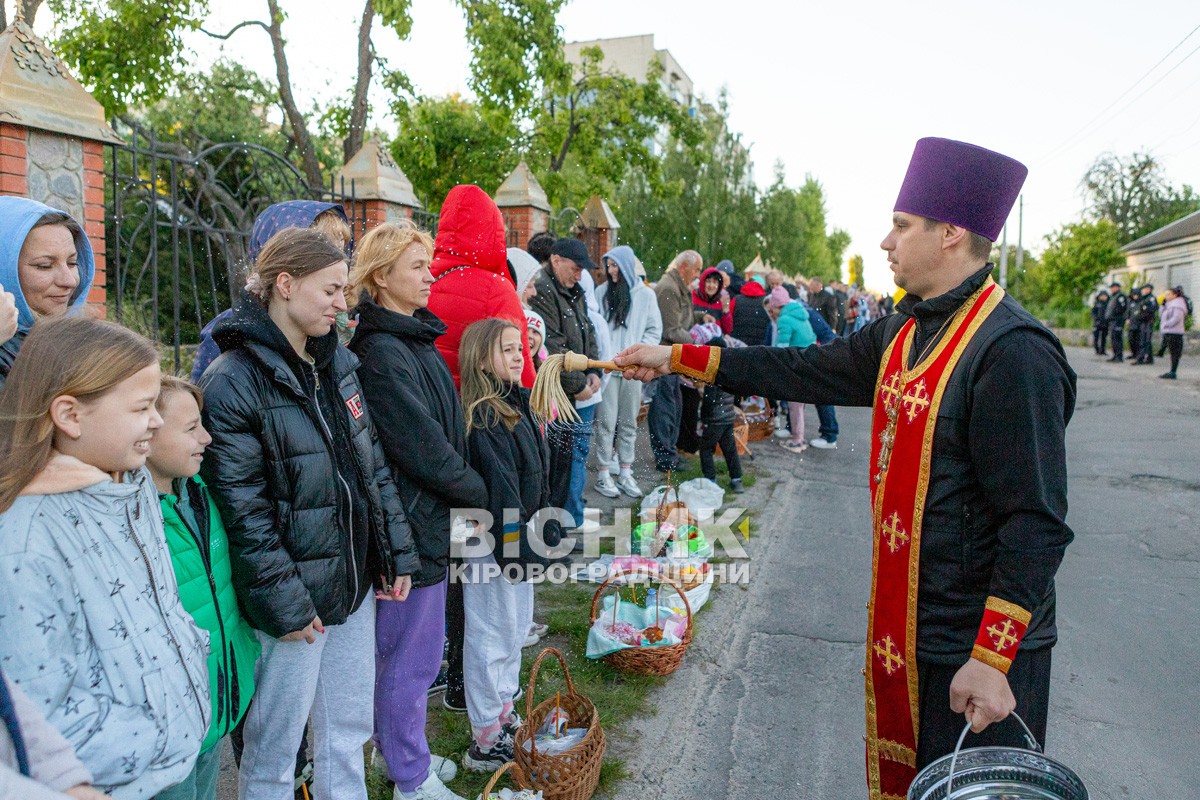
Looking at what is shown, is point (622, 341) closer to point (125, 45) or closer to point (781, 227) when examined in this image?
point (125, 45)

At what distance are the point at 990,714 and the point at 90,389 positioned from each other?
219 cm

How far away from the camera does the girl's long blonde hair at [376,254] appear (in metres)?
3.10

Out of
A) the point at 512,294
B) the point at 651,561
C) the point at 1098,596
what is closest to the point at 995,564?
the point at 512,294

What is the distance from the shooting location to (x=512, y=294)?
13.1 ft

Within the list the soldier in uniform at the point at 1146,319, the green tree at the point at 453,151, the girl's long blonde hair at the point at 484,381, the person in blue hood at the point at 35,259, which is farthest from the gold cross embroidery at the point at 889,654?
the soldier in uniform at the point at 1146,319

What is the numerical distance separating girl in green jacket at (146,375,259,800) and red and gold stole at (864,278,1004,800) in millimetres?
1849

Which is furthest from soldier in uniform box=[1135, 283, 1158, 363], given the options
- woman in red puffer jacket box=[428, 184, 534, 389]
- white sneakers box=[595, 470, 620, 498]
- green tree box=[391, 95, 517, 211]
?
woman in red puffer jacket box=[428, 184, 534, 389]

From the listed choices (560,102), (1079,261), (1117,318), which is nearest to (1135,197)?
(1079,261)

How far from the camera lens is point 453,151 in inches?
616

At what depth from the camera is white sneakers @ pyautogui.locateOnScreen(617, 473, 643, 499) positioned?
7.33m

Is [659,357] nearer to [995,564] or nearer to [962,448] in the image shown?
[962,448]

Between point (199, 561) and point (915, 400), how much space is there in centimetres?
201

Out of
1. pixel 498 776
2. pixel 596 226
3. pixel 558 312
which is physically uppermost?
pixel 596 226

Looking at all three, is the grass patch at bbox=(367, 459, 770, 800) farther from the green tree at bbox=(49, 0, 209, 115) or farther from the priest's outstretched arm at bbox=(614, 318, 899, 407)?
the green tree at bbox=(49, 0, 209, 115)
